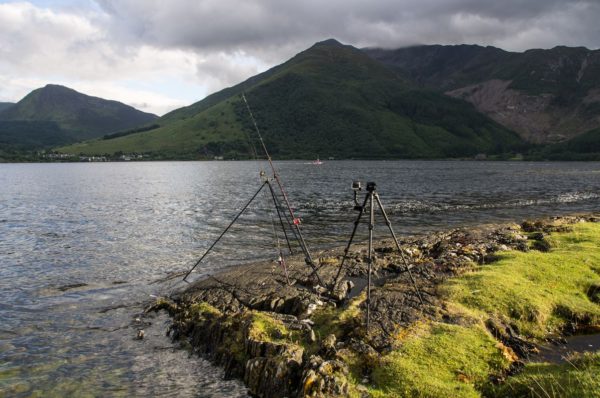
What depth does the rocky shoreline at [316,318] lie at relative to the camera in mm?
9648

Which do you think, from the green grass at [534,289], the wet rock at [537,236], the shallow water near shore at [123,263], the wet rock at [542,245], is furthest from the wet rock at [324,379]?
the wet rock at [537,236]

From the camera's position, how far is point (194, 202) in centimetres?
5572

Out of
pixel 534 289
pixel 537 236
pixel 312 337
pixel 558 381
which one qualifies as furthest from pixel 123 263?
pixel 537 236

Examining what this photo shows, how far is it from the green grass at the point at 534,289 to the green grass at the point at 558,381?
2966 millimetres

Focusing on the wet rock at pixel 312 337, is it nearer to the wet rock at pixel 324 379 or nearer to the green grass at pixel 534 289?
the wet rock at pixel 324 379

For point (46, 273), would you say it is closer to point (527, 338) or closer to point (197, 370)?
point (197, 370)

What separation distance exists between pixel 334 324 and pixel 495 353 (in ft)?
14.0

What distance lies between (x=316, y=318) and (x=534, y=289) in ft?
24.6

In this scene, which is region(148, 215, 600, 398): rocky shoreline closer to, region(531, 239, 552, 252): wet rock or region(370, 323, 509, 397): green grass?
region(531, 239, 552, 252): wet rock

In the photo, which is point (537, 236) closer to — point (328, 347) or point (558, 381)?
point (558, 381)

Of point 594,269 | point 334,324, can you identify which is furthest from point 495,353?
point 594,269

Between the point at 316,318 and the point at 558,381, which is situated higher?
the point at 558,381

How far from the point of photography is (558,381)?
322 inches

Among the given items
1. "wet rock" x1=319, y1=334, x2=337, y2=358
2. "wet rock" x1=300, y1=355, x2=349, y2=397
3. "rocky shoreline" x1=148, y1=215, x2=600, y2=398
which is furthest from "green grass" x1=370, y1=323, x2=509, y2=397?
"wet rock" x1=319, y1=334, x2=337, y2=358
